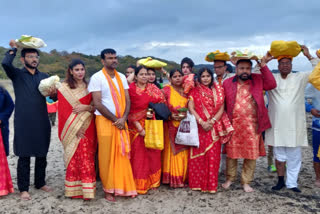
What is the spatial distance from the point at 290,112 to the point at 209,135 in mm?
1317

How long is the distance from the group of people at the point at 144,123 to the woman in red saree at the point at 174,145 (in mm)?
17

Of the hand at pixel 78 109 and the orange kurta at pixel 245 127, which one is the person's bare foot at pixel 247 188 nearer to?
the orange kurta at pixel 245 127

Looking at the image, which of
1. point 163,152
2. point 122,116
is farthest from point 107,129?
point 163,152

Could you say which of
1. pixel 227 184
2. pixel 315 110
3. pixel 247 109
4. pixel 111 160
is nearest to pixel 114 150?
pixel 111 160

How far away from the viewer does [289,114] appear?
4426 mm

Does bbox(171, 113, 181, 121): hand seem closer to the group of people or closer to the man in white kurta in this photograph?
the group of people

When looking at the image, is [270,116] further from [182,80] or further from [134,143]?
[134,143]

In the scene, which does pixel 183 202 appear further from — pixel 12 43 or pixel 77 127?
pixel 12 43

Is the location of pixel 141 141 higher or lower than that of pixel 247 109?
lower

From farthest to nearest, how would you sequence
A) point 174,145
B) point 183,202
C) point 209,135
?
1. point 174,145
2. point 209,135
3. point 183,202

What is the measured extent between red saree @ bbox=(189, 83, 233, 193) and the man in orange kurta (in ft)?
0.47

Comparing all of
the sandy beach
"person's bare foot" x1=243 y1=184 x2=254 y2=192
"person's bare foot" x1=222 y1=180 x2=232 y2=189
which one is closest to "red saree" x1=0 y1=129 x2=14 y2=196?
the sandy beach

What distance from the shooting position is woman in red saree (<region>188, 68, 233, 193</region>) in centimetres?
452

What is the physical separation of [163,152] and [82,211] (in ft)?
5.31
